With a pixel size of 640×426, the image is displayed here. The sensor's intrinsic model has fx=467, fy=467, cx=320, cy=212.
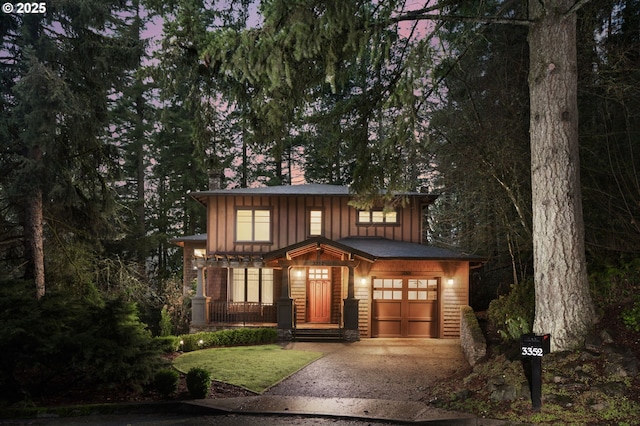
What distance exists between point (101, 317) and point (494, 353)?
25.5ft

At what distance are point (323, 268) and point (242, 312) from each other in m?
3.44

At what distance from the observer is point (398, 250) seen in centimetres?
1648

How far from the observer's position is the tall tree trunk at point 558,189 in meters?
7.75

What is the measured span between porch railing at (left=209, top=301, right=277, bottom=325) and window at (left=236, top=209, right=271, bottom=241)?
103 inches

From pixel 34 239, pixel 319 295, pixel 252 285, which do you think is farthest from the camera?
pixel 252 285

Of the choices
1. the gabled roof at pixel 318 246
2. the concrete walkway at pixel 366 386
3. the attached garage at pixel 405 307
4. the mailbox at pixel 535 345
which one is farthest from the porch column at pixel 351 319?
the mailbox at pixel 535 345

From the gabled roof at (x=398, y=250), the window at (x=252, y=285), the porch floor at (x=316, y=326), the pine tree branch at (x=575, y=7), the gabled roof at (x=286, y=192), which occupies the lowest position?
the porch floor at (x=316, y=326)

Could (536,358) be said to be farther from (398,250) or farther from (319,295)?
(319,295)

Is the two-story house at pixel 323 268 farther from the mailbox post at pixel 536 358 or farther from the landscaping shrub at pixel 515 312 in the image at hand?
the mailbox post at pixel 536 358

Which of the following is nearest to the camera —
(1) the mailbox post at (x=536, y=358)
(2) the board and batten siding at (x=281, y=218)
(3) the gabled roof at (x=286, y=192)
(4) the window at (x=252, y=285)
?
(1) the mailbox post at (x=536, y=358)

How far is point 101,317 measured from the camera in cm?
830

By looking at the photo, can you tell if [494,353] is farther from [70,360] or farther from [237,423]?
[70,360]

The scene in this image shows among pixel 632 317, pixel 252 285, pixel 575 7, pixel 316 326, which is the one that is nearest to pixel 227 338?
pixel 316 326

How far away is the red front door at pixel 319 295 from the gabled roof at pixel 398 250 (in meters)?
1.63
